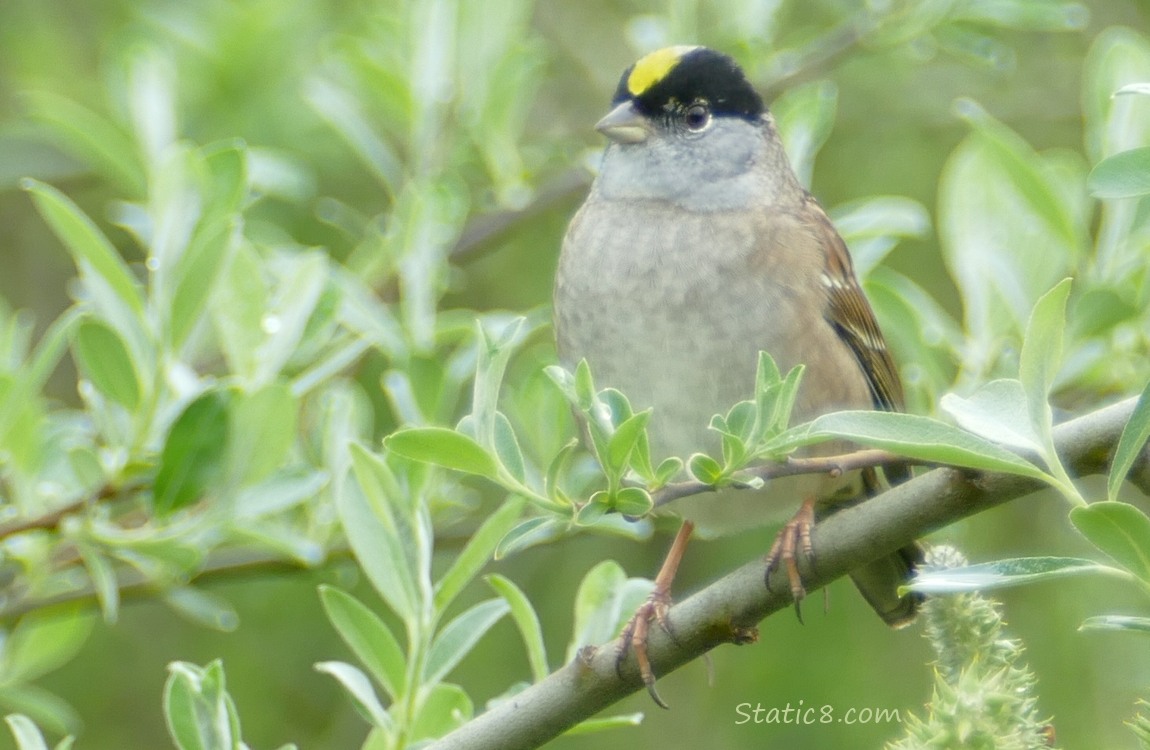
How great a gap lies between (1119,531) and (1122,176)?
10.7 inches

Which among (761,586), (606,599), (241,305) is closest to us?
(761,586)

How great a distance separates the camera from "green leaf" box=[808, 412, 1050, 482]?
1.09 meters

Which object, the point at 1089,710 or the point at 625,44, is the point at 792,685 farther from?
the point at 625,44

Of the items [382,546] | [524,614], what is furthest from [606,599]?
[382,546]

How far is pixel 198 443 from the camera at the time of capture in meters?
1.82

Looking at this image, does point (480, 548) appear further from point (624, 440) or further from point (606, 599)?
point (624, 440)

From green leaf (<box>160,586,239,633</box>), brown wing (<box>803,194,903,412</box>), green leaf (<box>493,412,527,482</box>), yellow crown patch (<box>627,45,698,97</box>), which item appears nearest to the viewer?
green leaf (<box>493,412,527,482</box>)

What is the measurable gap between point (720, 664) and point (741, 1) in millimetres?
1565

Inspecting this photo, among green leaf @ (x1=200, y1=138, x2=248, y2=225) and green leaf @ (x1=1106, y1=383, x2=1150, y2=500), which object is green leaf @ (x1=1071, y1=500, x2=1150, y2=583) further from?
green leaf @ (x1=200, y1=138, x2=248, y2=225)

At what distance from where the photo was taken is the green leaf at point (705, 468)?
1.28 metres

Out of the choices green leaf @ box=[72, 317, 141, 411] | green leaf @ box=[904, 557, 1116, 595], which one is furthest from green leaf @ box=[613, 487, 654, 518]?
green leaf @ box=[72, 317, 141, 411]

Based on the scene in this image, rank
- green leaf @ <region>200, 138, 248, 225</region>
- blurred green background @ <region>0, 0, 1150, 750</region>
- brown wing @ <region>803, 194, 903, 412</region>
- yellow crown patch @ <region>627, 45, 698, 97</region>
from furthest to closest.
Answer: blurred green background @ <region>0, 0, 1150, 750</region>
yellow crown patch @ <region>627, 45, 698, 97</region>
brown wing @ <region>803, 194, 903, 412</region>
green leaf @ <region>200, 138, 248, 225</region>

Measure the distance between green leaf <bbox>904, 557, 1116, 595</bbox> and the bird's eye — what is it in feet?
4.84

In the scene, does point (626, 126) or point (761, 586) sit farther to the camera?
point (626, 126)
